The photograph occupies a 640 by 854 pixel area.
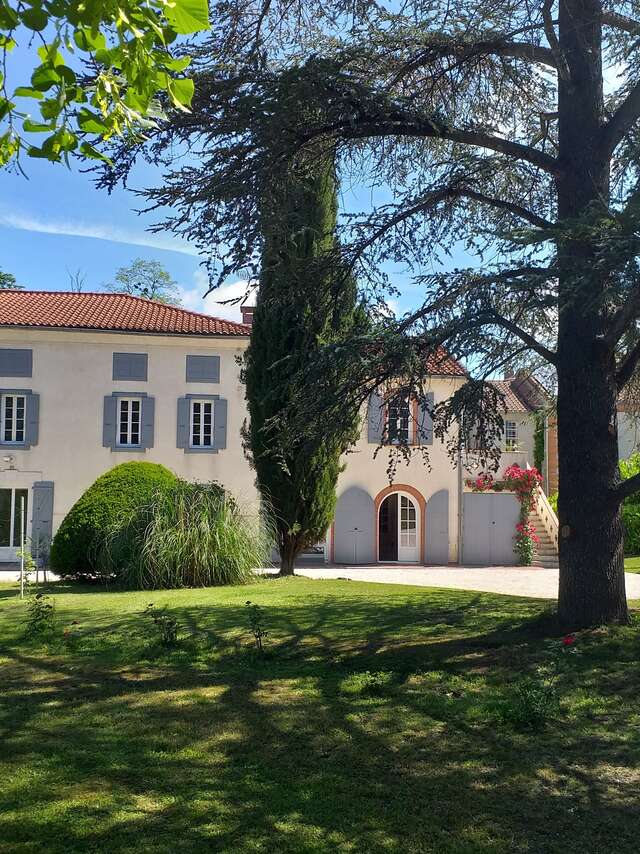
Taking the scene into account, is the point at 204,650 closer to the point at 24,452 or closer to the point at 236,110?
the point at 236,110

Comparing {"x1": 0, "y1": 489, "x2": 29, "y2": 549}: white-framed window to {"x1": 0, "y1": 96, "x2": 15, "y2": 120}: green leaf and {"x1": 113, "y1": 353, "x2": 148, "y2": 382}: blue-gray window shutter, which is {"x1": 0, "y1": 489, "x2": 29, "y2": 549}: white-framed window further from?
{"x1": 0, "y1": 96, "x2": 15, "y2": 120}: green leaf

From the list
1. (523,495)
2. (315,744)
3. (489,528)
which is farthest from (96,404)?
(315,744)

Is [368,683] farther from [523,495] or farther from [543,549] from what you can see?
[543,549]

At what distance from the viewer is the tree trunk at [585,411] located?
7.75 meters

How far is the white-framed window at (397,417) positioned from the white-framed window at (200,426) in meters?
15.9

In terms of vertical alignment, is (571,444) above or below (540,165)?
below

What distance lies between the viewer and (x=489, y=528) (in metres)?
24.8

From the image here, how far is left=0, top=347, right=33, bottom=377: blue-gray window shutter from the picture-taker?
2311 cm

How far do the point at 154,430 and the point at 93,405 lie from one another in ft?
6.13

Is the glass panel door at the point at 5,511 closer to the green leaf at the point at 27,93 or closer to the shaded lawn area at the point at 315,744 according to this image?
the shaded lawn area at the point at 315,744

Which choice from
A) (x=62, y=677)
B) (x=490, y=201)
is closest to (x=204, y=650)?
(x=62, y=677)

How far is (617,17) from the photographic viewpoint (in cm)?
793

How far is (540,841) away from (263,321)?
49.5 ft

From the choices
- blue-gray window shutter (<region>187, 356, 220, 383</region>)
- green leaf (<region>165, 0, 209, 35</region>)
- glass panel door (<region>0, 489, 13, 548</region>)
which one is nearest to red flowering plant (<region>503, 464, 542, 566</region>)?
blue-gray window shutter (<region>187, 356, 220, 383</region>)
